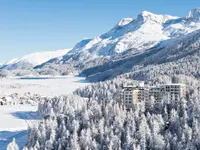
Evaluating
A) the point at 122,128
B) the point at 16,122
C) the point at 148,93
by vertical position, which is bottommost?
the point at 16,122

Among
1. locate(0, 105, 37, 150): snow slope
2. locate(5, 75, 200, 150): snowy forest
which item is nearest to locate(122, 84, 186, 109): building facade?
locate(5, 75, 200, 150): snowy forest

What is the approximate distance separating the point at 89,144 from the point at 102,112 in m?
18.7

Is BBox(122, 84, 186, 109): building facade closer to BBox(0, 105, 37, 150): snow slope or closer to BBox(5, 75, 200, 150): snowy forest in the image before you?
BBox(5, 75, 200, 150): snowy forest

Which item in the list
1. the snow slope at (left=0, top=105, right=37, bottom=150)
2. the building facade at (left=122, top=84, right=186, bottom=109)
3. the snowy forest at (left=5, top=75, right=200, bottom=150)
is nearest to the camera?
the snowy forest at (left=5, top=75, right=200, bottom=150)

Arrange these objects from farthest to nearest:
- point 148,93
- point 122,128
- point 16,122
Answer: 1. point 16,122
2. point 148,93
3. point 122,128

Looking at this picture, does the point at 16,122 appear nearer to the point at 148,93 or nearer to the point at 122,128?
the point at 148,93

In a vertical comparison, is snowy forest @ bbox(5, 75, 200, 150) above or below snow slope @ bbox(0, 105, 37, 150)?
above

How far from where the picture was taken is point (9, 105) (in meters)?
183

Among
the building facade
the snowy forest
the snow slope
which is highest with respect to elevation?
the building facade

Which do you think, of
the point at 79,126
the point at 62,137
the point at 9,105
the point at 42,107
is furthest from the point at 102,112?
the point at 9,105

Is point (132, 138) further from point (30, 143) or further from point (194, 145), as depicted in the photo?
point (30, 143)

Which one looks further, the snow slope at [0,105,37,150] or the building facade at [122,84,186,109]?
the building facade at [122,84,186,109]

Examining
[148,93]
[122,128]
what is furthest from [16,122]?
[122,128]

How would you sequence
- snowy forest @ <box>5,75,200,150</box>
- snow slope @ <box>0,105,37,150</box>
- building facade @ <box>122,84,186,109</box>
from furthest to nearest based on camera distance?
building facade @ <box>122,84,186,109</box>, snow slope @ <box>0,105,37,150</box>, snowy forest @ <box>5,75,200,150</box>
